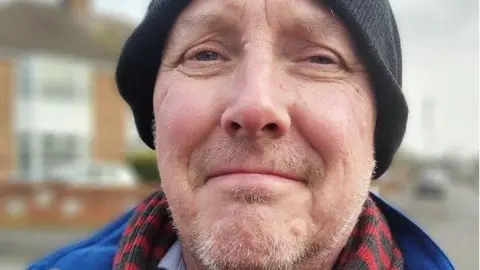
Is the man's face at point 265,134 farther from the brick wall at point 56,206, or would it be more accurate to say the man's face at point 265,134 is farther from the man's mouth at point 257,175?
the brick wall at point 56,206

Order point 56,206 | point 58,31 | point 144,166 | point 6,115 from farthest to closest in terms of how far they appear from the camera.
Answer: point 58,31 < point 144,166 < point 6,115 < point 56,206

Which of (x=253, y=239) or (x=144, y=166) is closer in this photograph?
(x=253, y=239)

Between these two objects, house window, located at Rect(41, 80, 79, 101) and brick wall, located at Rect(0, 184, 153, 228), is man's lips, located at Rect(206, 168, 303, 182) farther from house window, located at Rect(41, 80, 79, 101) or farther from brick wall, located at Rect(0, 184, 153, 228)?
house window, located at Rect(41, 80, 79, 101)

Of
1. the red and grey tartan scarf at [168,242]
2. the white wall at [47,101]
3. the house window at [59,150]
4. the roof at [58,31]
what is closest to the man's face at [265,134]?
the red and grey tartan scarf at [168,242]

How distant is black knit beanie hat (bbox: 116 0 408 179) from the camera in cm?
157

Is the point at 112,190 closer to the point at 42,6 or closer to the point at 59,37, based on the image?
the point at 59,37

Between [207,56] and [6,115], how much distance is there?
2544 centimetres

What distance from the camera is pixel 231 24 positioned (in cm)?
156

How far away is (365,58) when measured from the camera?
1616mm

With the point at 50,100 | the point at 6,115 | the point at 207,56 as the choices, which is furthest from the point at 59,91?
the point at 207,56

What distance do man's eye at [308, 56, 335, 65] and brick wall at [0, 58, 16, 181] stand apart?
2533 cm

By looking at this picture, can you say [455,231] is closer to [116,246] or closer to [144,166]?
[116,246]

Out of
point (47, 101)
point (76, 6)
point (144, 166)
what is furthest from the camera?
point (76, 6)

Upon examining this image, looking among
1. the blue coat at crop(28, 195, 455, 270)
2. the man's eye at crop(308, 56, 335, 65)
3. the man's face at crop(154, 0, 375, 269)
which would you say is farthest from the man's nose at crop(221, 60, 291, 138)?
the blue coat at crop(28, 195, 455, 270)
